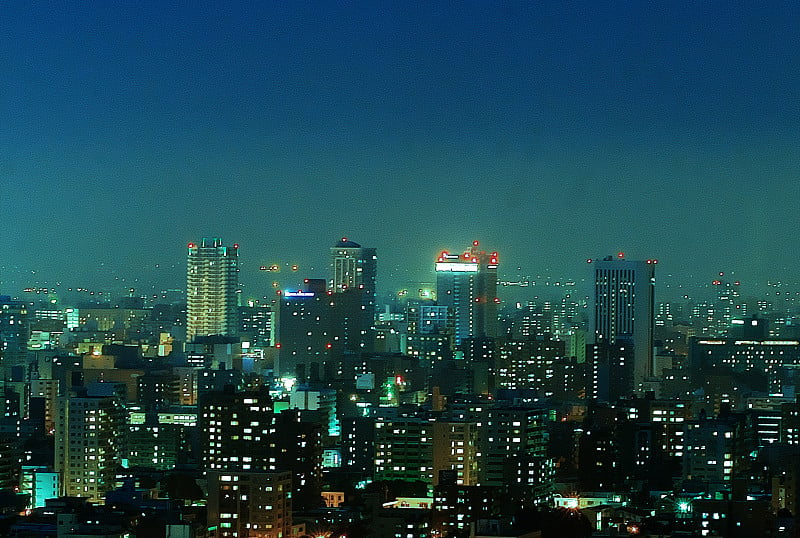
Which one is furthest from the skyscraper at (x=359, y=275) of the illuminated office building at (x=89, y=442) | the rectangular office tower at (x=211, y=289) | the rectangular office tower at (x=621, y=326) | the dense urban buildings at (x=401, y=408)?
the illuminated office building at (x=89, y=442)

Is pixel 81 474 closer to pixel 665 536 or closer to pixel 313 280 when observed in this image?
pixel 665 536

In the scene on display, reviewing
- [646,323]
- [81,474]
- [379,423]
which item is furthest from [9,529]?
[646,323]

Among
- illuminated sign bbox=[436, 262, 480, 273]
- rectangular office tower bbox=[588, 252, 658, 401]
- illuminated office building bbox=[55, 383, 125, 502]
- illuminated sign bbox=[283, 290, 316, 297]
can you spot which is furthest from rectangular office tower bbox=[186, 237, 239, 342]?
illuminated office building bbox=[55, 383, 125, 502]

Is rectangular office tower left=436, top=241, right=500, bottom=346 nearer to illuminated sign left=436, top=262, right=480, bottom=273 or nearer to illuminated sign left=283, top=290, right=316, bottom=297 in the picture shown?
illuminated sign left=436, top=262, right=480, bottom=273

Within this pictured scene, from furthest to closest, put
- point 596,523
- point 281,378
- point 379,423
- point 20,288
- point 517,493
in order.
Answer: point 281,378
point 20,288
point 379,423
point 517,493
point 596,523

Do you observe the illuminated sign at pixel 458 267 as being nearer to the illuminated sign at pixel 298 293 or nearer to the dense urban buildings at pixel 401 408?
the dense urban buildings at pixel 401 408

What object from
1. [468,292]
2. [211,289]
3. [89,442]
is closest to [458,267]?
[468,292]

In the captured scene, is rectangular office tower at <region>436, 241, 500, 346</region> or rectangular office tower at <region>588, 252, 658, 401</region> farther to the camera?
rectangular office tower at <region>436, 241, 500, 346</region>
